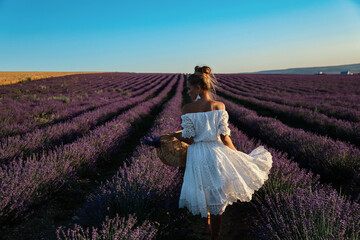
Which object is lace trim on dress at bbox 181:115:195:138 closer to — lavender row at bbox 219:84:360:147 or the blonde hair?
the blonde hair

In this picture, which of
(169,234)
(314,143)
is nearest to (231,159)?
(169,234)

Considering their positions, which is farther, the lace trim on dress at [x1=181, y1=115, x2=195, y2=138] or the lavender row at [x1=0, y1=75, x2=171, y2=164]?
the lavender row at [x1=0, y1=75, x2=171, y2=164]

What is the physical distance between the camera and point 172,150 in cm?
201

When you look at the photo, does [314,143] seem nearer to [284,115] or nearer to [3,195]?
[3,195]

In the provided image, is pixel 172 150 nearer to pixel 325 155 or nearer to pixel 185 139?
pixel 185 139

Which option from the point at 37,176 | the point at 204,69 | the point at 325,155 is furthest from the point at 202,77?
the point at 325,155

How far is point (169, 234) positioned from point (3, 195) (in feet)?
5.83

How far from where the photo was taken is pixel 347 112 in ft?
24.2

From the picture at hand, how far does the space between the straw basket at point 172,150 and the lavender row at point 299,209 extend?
827 mm

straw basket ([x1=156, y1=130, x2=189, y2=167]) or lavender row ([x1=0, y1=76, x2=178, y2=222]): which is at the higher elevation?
straw basket ([x1=156, y1=130, x2=189, y2=167])

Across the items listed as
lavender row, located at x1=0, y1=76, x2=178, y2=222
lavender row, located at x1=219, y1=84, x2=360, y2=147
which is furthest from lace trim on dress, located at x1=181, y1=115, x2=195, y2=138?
lavender row, located at x1=219, y1=84, x2=360, y2=147

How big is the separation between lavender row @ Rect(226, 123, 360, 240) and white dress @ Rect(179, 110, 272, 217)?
0.81 feet

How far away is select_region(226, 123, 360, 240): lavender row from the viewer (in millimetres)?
1446

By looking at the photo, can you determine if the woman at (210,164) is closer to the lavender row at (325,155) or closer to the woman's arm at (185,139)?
the woman's arm at (185,139)
